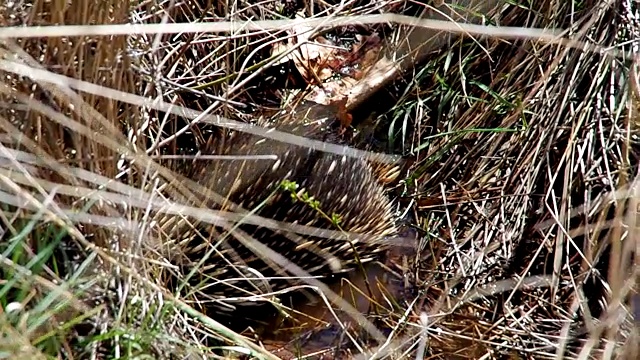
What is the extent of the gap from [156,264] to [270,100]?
3.47ft

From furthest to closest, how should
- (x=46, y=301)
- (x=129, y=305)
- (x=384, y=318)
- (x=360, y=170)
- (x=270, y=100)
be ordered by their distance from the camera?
1. (x=270, y=100)
2. (x=360, y=170)
3. (x=384, y=318)
4. (x=129, y=305)
5. (x=46, y=301)

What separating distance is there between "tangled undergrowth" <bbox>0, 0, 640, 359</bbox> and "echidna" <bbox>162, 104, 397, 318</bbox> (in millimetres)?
71

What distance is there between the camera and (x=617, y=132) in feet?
6.40

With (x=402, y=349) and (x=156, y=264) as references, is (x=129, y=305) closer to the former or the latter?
(x=156, y=264)

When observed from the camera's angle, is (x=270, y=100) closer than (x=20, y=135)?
No

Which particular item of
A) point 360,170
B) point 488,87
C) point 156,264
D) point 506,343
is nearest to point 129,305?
point 156,264

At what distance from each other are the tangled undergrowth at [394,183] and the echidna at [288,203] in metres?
0.07

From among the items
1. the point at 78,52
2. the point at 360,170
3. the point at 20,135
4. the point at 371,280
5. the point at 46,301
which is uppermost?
the point at 78,52

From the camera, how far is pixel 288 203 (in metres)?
2.10

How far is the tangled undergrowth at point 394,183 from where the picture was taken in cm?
135

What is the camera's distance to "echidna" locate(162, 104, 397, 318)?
1.93m

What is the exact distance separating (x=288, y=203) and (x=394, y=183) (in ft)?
1.30

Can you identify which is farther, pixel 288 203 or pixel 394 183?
pixel 394 183

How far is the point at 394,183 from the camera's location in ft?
7.77
